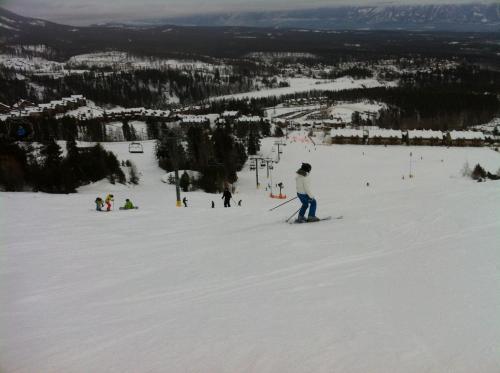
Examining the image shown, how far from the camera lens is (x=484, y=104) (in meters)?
106

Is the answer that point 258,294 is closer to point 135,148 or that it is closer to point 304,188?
point 304,188

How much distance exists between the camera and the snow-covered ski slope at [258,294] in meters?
3.36

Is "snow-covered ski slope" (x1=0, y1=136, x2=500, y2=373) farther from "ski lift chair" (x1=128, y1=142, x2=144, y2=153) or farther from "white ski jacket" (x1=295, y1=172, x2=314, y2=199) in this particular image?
"ski lift chair" (x1=128, y1=142, x2=144, y2=153)

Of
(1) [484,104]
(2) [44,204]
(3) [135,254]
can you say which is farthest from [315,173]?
A: (1) [484,104]

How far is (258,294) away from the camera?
4715mm

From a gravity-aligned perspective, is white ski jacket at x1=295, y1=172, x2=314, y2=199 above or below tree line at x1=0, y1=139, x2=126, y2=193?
above

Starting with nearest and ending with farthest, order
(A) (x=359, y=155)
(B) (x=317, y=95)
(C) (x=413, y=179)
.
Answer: (C) (x=413, y=179) < (A) (x=359, y=155) < (B) (x=317, y=95)

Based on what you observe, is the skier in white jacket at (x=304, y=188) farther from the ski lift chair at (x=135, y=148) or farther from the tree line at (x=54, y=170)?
the ski lift chair at (x=135, y=148)

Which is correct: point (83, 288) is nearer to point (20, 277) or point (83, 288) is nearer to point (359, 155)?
point (20, 277)

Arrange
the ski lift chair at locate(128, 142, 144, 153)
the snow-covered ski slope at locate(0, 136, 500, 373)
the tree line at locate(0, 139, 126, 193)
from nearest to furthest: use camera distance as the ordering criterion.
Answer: the snow-covered ski slope at locate(0, 136, 500, 373), the tree line at locate(0, 139, 126, 193), the ski lift chair at locate(128, 142, 144, 153)

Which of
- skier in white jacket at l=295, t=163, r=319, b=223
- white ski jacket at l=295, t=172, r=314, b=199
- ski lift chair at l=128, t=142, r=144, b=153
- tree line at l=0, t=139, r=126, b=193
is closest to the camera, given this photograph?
skier in white jacket at l=295, t=163, r=319, b=223

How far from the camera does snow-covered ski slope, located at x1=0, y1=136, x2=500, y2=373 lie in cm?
336

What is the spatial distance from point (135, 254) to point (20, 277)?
1.71m

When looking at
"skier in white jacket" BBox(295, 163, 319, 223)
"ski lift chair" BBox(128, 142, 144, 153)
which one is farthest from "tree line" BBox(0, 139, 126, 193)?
"skier in white jacket" BBox(295, 163, 319, 223)
